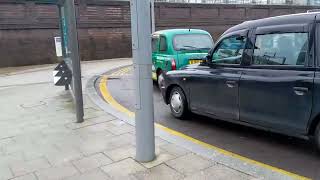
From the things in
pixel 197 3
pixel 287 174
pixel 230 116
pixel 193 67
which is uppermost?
pixel 197 3

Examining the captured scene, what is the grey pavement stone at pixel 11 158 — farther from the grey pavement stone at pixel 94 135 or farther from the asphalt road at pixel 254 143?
the asphalt road at pixel 254 143

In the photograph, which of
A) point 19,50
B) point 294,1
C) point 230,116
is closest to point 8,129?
point 230,116

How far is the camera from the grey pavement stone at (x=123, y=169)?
12.4 ft

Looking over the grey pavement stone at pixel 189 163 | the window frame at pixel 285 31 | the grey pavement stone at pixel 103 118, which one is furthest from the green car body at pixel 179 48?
the grey pavement stone at pixel 189 163

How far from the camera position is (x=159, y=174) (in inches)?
149

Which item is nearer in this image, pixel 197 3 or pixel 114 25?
pixel 114 25

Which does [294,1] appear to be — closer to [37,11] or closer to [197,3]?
[197,3]

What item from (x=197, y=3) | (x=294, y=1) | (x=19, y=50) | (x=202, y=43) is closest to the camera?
(x=202, y=43)

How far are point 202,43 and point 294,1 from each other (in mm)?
30471

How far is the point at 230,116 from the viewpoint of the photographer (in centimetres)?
518

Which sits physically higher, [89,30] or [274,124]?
[89,30]

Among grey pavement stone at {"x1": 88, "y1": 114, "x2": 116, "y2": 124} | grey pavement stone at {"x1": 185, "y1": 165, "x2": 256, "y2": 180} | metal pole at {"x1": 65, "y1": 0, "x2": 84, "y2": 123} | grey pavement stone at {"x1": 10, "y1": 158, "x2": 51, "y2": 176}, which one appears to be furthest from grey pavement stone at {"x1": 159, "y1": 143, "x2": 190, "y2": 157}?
metal pole at {"x1": 65, "y1": 0, "x2": 84, "y2": 123}

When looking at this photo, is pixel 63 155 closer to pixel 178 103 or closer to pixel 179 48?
pixel 178 103

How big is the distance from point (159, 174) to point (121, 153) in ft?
2.73
